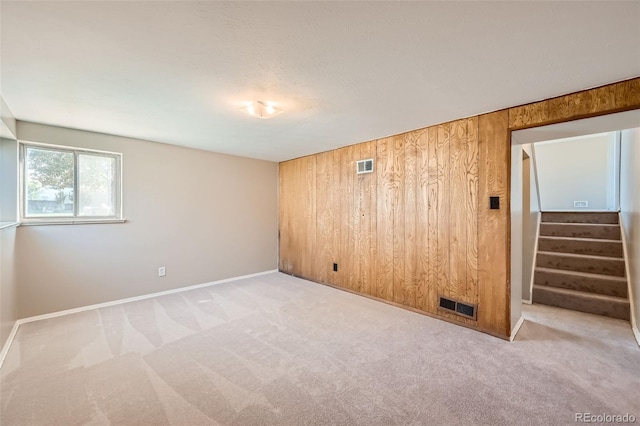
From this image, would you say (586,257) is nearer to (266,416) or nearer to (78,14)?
(266,416)

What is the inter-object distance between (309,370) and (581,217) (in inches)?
192

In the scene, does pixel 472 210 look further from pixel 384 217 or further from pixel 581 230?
pixel 581 230

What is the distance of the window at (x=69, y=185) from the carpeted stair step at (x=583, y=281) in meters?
6.01

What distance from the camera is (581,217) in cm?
409

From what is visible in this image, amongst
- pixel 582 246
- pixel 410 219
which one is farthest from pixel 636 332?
pixel 410 219

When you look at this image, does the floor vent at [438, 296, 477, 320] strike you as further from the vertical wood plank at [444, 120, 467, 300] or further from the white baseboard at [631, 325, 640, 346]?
the white baseboard at [631, 325, 640, 346]

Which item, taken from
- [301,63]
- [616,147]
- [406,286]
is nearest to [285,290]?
[406,286]

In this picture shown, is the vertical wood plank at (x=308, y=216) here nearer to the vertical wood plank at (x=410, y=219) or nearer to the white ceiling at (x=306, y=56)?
the vertical wood plank at (x=410, y=219)

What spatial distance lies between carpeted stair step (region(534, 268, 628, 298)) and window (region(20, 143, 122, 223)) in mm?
6009

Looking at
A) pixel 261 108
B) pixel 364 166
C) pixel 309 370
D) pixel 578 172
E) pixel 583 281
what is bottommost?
pixel 309 370

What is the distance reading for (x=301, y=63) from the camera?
5.70 feet

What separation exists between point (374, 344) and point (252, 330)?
1261 mm

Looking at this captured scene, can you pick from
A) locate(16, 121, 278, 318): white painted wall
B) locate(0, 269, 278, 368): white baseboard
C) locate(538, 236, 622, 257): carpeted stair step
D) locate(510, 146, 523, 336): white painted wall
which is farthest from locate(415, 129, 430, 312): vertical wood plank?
locate(0, 269, 278, 368): white baseboard

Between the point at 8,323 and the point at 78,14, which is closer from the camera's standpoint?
the point at 78,14
